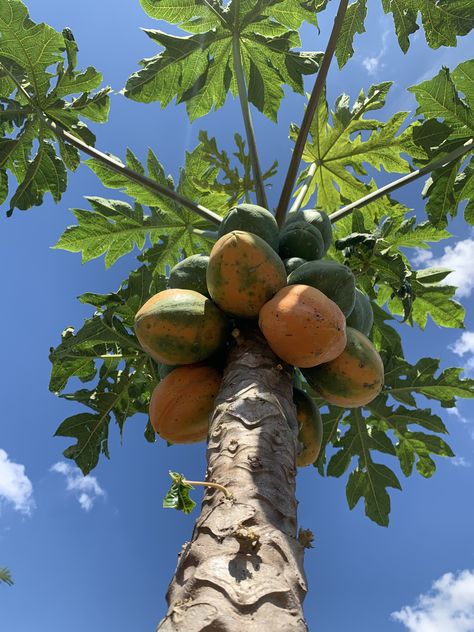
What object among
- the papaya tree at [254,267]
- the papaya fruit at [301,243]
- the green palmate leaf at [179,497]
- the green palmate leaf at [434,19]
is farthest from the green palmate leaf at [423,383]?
the green palmate leaf at [179,497]

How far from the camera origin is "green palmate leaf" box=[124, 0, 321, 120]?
3.91 m

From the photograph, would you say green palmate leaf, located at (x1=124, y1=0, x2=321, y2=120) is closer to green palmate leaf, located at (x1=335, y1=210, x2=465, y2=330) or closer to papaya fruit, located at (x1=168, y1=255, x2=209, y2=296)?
green palmate leaf, located at (x1=335, y1=210, x2=465, y2=330)

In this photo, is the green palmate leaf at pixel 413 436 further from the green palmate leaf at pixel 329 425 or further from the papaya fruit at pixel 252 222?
the papaya fruit at pixel 252 222

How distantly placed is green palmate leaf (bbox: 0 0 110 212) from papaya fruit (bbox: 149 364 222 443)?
7.03 ft

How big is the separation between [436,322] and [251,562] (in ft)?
11.0

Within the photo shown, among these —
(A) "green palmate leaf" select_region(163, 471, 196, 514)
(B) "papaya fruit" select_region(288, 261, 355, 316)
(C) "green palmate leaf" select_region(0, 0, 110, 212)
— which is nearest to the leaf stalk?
(C) "green palmate leaf" select_region(0, 0, 110, 212)

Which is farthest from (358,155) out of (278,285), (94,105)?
(278,285)

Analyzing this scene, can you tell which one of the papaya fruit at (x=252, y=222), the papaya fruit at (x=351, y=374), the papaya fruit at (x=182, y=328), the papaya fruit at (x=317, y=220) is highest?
the papaya fruit at (x=317, y=220)

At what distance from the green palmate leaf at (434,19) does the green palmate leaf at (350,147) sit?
0.59 meters

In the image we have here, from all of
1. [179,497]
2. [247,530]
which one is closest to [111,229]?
[179,497]

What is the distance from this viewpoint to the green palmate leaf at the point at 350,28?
368cm

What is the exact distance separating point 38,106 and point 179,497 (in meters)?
3.26

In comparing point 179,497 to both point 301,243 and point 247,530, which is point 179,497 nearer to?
point 247,530

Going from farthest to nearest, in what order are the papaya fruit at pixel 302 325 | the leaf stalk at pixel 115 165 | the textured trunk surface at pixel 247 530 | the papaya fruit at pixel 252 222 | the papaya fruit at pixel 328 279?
the leaf stalk at pixel 115 165 < the papaya fruit at pixel 252 222 < the papaya fruit at pixel 328 279 < the papaya fruit at pixel 302 325 < the textured trunk surface at pixel 247 530
